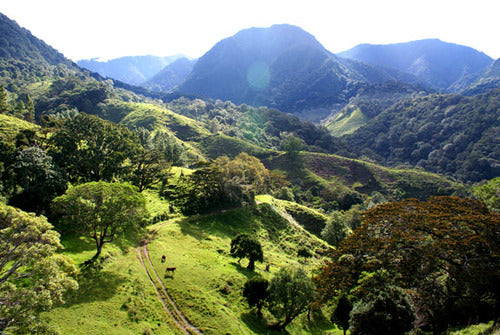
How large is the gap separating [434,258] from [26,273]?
1385 inches

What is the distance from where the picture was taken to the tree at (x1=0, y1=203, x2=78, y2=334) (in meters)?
18.7

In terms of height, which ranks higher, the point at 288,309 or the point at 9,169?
the point at 9,169

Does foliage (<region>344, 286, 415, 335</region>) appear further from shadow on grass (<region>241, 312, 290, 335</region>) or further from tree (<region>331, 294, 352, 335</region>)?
shadow on grass (<region>241, 312, 290, 335</region>)

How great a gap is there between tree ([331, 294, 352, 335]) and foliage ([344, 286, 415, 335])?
8.21m

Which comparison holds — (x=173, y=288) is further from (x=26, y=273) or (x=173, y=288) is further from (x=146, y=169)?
(x=146, y=169)

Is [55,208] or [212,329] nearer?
[212,329]

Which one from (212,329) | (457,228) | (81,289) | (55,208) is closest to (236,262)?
Answer: (212,329)

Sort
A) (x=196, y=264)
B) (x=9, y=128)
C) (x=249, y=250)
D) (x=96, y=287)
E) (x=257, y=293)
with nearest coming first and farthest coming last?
(x=96, y=287)
(x=257, y=293)
(x=196, y=264)
(x=249, y=250)
(x=9, y=128)

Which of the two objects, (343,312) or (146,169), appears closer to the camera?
(343,312)

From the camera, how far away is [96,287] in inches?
1260

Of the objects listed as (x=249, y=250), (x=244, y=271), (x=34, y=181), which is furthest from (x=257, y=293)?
(x=34, y=181)

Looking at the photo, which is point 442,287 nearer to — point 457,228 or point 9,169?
point 457,228

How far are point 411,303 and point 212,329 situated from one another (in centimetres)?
2135

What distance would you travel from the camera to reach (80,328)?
84.0 feet
